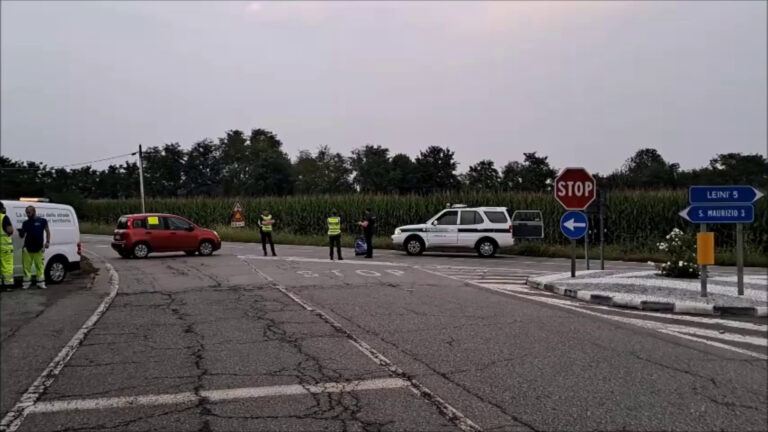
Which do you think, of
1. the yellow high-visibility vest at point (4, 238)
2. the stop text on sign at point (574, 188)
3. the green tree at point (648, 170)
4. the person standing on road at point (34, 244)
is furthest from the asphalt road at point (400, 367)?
the green tree at point (648, 170)

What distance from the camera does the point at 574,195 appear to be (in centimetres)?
1628

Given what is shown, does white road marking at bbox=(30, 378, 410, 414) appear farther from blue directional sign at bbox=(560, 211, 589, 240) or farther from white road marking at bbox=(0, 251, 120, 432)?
blue directional sign at bbox=(560, 211, 589, 240)

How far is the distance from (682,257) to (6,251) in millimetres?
15552

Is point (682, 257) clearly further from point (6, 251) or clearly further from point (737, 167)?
point (737, 167)

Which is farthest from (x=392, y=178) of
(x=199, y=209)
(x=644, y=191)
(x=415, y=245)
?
(x=415, y=245)

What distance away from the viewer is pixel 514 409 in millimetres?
5449

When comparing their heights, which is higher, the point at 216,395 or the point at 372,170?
the point at 372,170

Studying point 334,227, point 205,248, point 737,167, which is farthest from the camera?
point 737,167

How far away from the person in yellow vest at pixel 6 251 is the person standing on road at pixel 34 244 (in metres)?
0.34

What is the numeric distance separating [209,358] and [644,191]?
30850mm

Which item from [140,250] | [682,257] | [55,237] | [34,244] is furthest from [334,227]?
[682,257]

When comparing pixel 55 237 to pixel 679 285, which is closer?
pixel 679 285

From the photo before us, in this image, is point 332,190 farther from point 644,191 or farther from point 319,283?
point 319,283

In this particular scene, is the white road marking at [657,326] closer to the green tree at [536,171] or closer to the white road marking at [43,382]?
the white road marking at [43,382]
